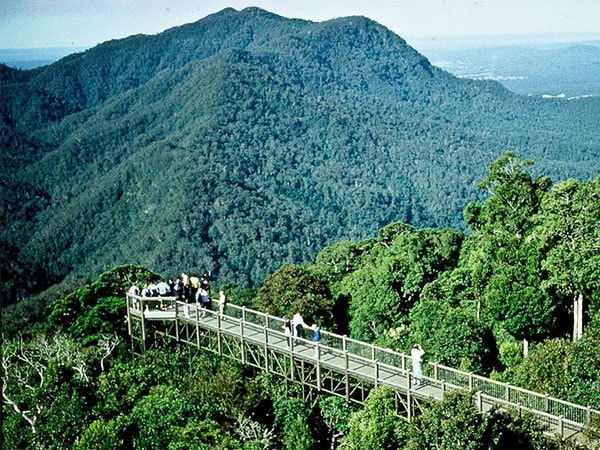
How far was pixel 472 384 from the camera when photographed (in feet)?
59.8

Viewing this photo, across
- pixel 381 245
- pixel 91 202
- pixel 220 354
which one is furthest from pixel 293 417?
pixel 91 202

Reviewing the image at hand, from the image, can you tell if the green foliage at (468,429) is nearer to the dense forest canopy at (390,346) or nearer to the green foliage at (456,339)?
the dense forest canopy at (390,346)

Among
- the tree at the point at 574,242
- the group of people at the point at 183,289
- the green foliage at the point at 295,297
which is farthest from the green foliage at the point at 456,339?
the group of people at the point at 183,289

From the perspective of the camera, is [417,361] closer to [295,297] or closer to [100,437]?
[100,437]

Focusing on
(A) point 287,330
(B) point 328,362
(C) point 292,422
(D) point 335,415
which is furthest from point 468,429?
(A) point 287,330

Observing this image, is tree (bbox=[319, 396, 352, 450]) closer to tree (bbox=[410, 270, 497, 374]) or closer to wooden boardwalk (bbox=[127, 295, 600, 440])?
wooden boardwalk (bbox=[127, 295, 600, 440])

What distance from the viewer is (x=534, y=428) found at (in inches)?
631

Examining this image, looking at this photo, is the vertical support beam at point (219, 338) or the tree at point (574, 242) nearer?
the vertical support beam at point (219, 338)

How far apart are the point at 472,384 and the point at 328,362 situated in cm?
433

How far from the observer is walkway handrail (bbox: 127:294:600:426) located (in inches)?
673

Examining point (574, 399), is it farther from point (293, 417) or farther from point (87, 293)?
point (87, 293)

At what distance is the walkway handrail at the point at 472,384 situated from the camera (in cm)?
1709

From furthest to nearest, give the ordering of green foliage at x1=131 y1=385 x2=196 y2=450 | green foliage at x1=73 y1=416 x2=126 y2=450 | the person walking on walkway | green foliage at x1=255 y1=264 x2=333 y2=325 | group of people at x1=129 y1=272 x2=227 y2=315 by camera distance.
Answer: green foliage at x1=255 y1=264 x2=333 y2=325, group of people at x1=129 y1=272 x2=227 y2=315, green foliage at x1=131 y1=385 x2=196 y2=450, green foliage at x1=73 y1=416 x2=126 y2=450, the person walking on walkway

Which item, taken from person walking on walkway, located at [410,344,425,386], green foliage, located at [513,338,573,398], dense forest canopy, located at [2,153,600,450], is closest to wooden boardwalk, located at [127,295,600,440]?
person walking on walkway, located at [410,344,425,386]
